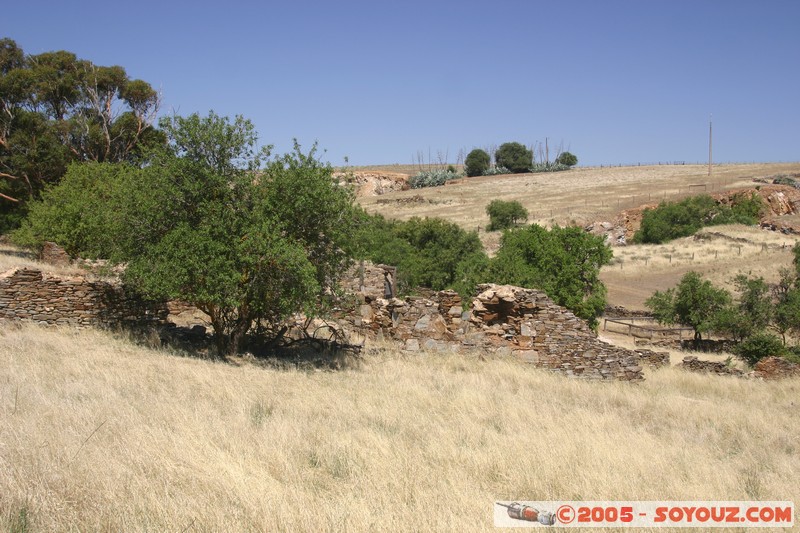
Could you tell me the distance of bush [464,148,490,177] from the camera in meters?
114

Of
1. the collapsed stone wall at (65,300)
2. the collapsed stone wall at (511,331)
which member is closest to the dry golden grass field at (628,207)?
the collapsed stone wall at (511,331)

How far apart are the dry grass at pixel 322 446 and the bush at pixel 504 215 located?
50.1 m

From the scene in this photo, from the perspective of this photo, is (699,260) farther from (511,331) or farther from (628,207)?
(511,331)

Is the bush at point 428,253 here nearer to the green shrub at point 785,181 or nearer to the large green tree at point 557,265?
the large green tree at point 557,265

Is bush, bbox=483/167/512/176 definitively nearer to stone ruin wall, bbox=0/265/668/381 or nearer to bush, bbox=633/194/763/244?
bush, bbox=633/194/763/244

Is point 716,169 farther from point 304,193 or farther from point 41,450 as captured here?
point 41,450

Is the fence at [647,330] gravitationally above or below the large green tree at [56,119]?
below

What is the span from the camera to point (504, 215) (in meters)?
63.2

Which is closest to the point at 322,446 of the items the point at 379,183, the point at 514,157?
the point at 379,183

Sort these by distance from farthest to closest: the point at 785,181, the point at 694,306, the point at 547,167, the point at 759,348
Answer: the point at 547,167 → the point at 785,181 → the point at 694,306 → the point at 759,348

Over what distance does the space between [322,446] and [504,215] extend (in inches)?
2264

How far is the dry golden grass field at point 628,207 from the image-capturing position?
1832 inches

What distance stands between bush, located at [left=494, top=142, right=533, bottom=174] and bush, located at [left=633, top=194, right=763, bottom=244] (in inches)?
2022

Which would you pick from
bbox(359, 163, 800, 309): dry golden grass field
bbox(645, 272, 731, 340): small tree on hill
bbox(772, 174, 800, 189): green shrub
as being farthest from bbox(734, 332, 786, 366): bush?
bbox(772, 174, 800, 189): green shrub
